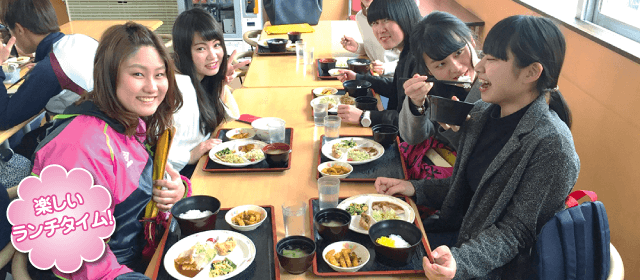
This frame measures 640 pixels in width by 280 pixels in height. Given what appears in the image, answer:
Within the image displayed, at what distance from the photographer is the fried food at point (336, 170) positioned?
1.75 m

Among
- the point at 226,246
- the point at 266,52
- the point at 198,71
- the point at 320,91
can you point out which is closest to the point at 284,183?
the point at 226,246

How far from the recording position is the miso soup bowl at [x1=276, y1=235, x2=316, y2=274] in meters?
1.20

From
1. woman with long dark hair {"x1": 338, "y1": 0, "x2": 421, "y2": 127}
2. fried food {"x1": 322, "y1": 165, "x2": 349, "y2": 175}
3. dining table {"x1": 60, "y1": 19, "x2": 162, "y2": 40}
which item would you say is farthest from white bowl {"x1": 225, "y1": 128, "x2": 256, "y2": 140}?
dining table {"x1": 60, "y1": 19, "x2": 162, "y2": 40}

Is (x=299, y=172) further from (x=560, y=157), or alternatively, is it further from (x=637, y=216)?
(x=637, y=216)

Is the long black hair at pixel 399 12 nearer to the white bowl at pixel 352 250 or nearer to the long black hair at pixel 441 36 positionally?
the long black hair at pixel 441 36

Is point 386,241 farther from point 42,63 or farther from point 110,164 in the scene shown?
point 42,63

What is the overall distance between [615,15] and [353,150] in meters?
1.97

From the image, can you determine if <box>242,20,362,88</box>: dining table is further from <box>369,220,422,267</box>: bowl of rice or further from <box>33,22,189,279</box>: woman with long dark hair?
<box>369,220,422,267</box>: bowl of rice

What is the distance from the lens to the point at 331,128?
205cm

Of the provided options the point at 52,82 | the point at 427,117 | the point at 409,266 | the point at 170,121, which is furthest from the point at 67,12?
the point at 409,266

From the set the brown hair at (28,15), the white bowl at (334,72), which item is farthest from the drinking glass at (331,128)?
the brown hair at (28,15)

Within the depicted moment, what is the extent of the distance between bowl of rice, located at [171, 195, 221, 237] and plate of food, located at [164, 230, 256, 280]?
3 centimetres

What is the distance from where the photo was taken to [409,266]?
1.25 metres

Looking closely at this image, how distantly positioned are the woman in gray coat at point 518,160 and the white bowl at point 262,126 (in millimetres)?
982
